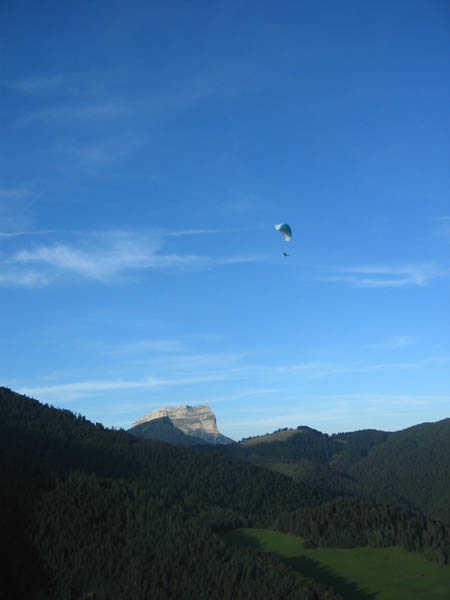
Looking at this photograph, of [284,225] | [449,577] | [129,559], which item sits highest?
[284,225]

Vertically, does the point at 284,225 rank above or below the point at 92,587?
above

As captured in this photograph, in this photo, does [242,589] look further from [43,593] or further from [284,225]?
[284,225]

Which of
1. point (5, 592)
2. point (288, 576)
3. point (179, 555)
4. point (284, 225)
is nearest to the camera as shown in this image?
point (284, 225)

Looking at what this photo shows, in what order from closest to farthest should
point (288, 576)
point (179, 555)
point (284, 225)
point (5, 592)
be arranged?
point (284, 225) < point (5, 592) < point (288, 576) < point (179, 555)

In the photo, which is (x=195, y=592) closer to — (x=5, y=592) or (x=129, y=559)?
(x=129, y=559)

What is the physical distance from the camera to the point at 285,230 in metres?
133

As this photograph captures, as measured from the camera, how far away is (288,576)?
18562 centimetres

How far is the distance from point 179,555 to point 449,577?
92.1 meters

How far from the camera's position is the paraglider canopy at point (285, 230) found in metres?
132

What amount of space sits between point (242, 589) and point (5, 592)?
236ft

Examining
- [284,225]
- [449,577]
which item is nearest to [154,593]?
[449,577]

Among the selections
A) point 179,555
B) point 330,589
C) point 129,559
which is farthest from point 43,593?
point 330,589

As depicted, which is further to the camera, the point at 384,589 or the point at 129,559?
the point at 129,559

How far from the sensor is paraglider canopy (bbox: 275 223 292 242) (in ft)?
433
